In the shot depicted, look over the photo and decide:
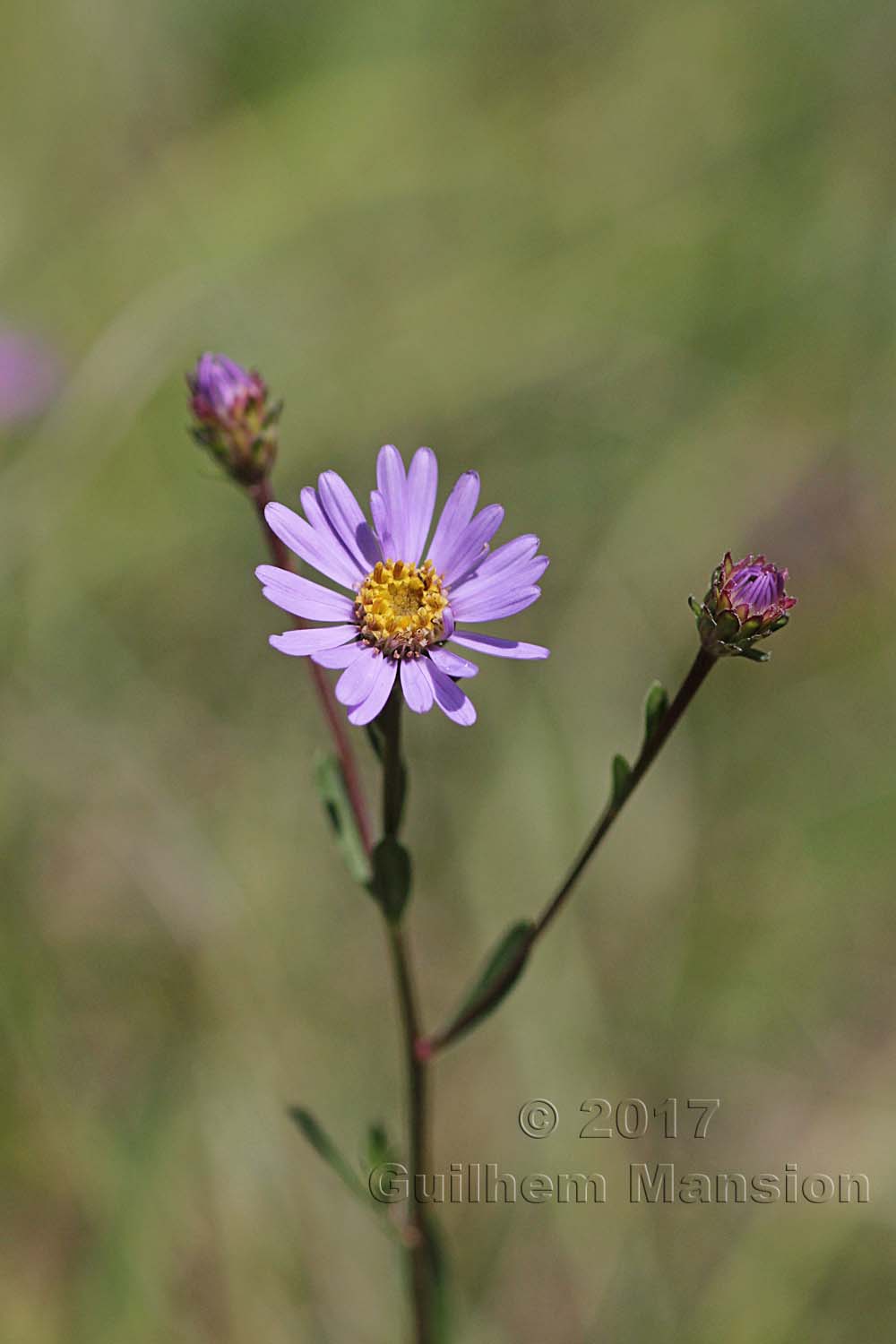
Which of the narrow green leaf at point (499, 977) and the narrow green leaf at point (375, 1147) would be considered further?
the narrow green leaf at point (375, 1147)

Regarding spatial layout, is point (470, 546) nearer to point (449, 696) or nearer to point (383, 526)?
point (383, 526)

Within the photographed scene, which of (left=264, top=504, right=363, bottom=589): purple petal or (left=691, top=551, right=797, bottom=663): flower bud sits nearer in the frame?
(left=691, top=551, right=797, bottom=663): flower bud

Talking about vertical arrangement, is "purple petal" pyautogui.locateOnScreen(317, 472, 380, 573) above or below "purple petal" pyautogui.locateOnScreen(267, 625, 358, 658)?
above

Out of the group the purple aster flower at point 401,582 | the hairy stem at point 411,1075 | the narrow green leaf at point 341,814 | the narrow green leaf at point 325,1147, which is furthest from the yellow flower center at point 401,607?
the narrow green leaf at point 325,1147

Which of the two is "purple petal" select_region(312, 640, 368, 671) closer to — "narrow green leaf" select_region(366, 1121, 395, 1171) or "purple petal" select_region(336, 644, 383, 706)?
"purple petal" select_region(336, 644, 383, 706)

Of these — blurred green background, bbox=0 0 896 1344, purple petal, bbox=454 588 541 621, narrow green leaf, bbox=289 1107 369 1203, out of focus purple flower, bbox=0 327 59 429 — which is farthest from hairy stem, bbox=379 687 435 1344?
out of focus purple flower, bbox=0 327 59 429

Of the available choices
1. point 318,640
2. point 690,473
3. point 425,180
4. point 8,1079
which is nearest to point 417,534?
point 318,640

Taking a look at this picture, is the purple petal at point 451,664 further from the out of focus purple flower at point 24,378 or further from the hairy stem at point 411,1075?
the out of focus purple flower at point 24,378

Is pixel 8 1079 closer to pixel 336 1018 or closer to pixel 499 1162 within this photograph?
pixel 336 1018
